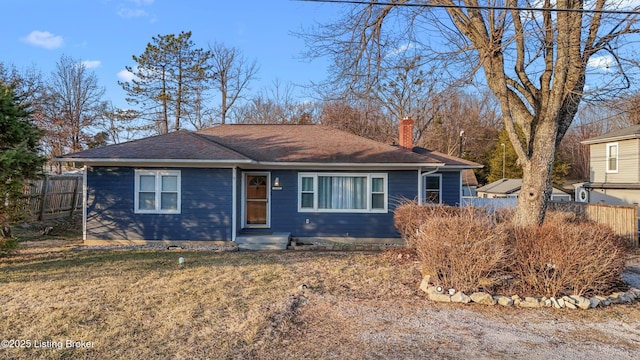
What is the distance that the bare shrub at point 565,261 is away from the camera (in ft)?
17.9

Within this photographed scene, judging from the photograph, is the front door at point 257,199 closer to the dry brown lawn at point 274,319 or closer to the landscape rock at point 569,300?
the dry brown lawn at point 274,319

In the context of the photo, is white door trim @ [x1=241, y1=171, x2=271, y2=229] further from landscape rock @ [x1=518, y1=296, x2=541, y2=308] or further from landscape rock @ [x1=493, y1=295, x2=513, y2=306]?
landscape rock @ [x1=518, y1=296, x2=541, y2=308]

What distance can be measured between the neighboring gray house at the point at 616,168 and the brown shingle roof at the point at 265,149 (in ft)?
35.4

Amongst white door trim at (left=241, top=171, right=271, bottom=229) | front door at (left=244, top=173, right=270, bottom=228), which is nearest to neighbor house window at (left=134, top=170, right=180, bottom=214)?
white door trim at (left=241, top=171, right=271, bottom=229)

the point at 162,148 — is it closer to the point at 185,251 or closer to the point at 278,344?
the point at 185,251

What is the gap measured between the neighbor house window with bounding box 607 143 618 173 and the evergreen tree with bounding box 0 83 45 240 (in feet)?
77.3

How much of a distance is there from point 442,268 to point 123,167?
8.93 meters

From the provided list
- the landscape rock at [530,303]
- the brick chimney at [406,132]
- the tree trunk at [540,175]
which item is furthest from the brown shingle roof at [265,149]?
the landscape rock at [530,303]

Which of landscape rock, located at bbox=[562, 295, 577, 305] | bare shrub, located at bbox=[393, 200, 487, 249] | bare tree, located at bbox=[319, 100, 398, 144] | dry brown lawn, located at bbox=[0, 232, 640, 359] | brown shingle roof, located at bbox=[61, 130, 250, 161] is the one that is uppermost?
bare tree, located at bbox=[319, 100, 398, 144]

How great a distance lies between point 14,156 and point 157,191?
3.84m

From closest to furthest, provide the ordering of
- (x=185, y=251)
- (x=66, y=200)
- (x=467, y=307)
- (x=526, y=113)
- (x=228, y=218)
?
(x=467, y=307)
(x=526, y=113)
(x=185, y=251)
(x=228, y=218)
(x=66, y=200)

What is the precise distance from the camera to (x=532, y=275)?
5.68 meters

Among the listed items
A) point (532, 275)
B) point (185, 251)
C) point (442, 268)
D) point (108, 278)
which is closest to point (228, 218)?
point (185, 251)

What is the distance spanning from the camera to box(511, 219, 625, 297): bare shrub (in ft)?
17.9
